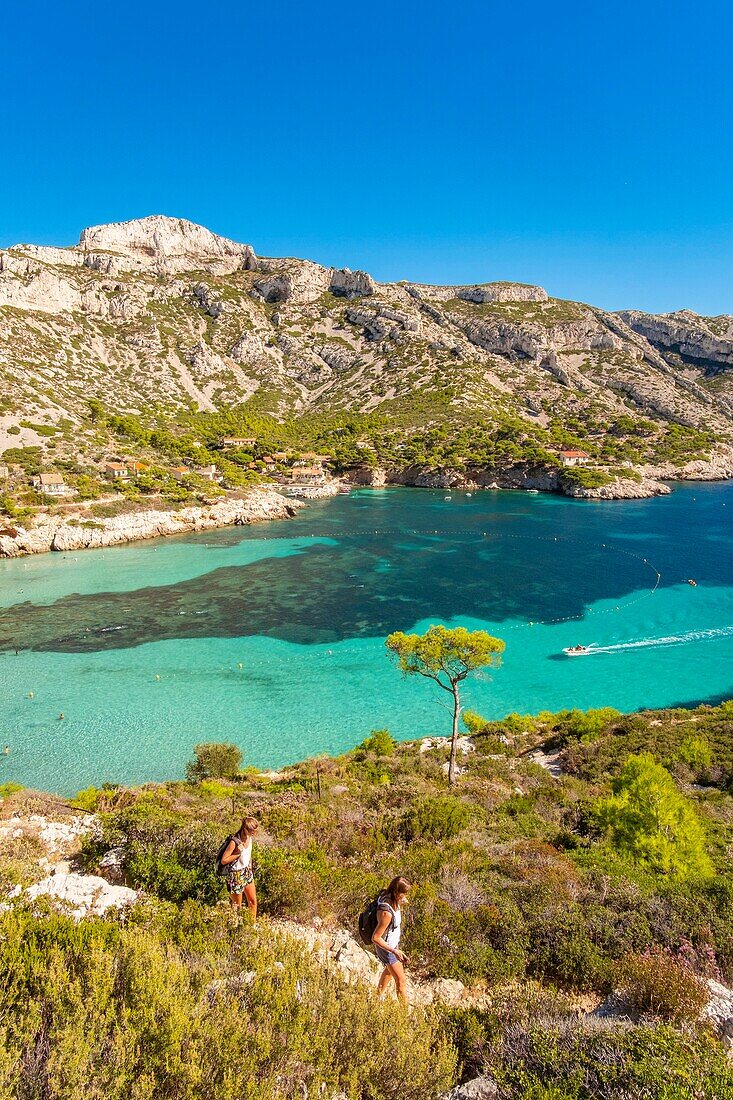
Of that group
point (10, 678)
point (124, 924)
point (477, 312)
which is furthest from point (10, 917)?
→ point (477, 312)

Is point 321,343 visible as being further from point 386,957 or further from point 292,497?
point 386,957

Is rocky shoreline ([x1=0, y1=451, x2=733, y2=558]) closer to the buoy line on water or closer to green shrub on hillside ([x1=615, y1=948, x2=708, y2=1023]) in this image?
the buoy line on water

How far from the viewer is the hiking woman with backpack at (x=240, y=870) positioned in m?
4.89

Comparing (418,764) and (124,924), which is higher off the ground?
(124,924)

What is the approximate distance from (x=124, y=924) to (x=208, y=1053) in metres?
1.88

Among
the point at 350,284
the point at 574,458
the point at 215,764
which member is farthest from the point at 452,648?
the point at 350,284

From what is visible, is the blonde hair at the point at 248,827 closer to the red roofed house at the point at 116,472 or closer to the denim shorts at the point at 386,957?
the denim shorts at the point at 386,957

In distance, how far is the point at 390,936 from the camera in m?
4.01

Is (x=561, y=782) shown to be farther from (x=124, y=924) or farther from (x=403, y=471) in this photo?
(x=403, y=471)

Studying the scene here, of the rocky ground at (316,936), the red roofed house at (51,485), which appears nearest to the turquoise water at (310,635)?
the rocky ground at (316,936)

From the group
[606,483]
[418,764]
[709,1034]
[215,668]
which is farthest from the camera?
[606,483]

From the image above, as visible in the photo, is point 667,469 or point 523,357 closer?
point 667,469

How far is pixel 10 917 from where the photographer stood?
3.95 metres

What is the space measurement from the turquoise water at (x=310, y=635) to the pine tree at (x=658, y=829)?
9.60 metres
